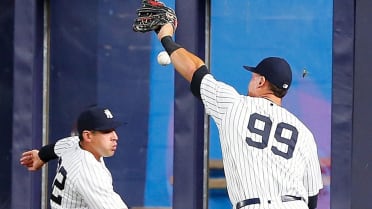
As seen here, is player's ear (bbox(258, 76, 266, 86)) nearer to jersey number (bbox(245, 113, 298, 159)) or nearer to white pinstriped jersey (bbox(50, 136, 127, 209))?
jersey number (bbox(245, 113, 298, 159))

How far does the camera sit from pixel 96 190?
665 centimetres

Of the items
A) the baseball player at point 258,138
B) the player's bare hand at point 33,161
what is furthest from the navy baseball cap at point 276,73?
the player's bare hand at point 33,161

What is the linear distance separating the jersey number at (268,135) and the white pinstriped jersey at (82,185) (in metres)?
1.13

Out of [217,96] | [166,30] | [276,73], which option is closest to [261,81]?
[276,73]

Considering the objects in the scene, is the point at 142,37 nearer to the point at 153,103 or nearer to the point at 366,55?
the point at 153,103

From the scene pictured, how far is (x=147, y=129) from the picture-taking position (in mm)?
9422

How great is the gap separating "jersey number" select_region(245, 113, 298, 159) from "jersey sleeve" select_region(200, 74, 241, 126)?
0.52 feet

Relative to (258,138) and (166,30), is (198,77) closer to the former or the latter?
(166,30)

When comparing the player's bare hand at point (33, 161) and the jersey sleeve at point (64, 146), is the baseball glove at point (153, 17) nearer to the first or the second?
the jersey sleeve at point (64, 146)

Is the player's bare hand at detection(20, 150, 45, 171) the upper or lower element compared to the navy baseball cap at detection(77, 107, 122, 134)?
lower

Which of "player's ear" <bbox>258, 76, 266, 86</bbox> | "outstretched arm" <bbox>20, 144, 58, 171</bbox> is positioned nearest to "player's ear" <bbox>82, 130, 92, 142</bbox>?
"outstretched arm" <bbox>20, 144, 58, 171</bbox>

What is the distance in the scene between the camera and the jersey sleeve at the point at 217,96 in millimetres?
6027

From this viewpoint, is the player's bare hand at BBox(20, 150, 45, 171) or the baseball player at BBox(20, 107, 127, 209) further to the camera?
the player's bare hand at BBox(20, 150, 45, 171)

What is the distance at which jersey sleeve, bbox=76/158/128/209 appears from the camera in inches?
262
